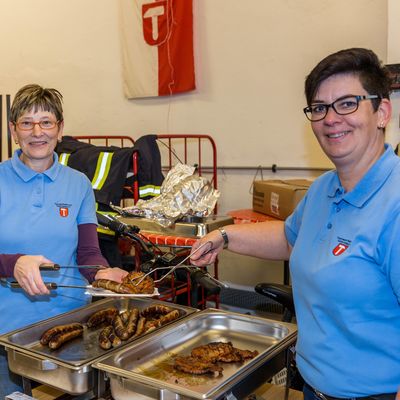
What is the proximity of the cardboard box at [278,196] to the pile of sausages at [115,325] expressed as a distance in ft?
4.57

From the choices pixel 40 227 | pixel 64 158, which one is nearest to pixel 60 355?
pixel 40 227

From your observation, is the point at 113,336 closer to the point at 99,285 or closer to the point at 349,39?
the point at 99,285

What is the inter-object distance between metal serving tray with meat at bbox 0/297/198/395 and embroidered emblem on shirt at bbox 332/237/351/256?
2.27 ft

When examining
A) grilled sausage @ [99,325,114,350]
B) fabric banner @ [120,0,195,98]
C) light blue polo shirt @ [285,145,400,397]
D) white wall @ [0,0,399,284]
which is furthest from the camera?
fabric banner @ [120,0,195,98]

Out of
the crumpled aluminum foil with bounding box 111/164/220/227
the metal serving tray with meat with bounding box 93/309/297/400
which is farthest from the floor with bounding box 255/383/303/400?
the crumpled aluminum foil with bounding box 111/164/220/227

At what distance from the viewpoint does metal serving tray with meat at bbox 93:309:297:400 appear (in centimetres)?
125

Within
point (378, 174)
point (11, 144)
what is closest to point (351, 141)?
point (378, 174)

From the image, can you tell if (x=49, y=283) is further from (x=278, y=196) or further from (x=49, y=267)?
(x=278, y=196)

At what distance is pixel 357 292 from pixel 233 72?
118 inches

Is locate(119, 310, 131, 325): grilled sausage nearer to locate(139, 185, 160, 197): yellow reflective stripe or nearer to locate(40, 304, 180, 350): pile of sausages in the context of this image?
locate(40, 304, 180, 350): pile of sausages

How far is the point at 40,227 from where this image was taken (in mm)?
1814

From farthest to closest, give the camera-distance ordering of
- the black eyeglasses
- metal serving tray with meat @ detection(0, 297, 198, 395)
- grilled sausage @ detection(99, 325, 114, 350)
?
grilled sausage @ detection(99, 325, 114, 350) < metal serving tray with meat @ detection(0, 297, 198, 395) < the black eyeglasses

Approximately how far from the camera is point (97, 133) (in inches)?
190

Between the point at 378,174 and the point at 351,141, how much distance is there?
0.10 metres
